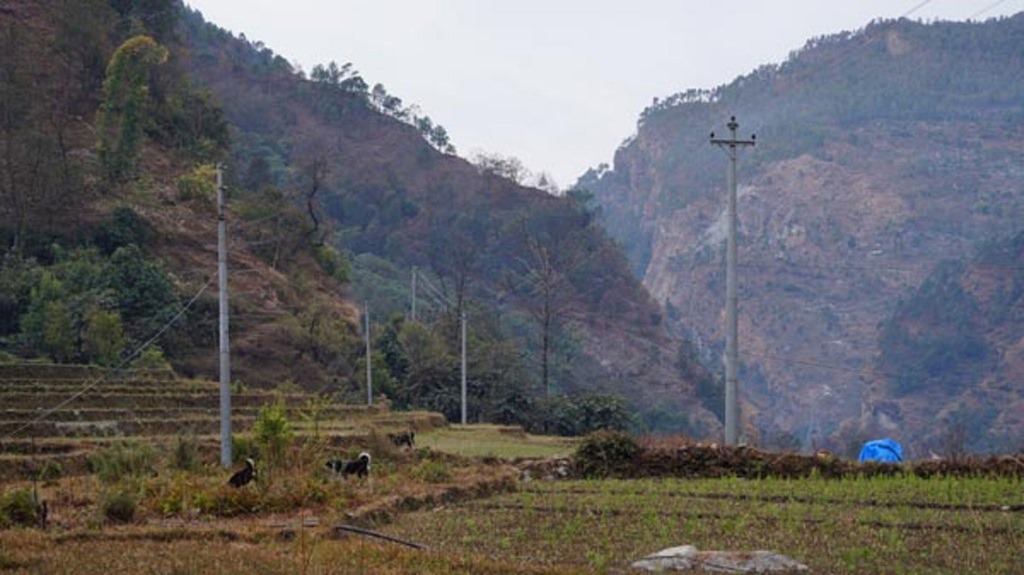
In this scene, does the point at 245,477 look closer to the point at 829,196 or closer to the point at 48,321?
the point at 48,321

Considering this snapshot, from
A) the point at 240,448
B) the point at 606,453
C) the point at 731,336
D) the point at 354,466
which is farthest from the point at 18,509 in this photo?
the point at 731,336

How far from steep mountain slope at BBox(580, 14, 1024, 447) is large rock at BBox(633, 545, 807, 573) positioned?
226 feet

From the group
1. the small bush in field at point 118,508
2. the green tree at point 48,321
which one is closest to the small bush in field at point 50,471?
the small bush in field at point 118,508

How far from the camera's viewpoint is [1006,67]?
127 metres

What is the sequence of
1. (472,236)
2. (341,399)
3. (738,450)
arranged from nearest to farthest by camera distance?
(738,450)
(341,399)
(472,236)

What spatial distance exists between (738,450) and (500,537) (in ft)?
31.4

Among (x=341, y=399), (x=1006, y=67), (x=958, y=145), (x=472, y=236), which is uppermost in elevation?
(x=1006, y=67)

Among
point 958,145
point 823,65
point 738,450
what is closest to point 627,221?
point 823,65

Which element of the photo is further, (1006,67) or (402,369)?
(1006,67)

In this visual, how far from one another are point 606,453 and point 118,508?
1104 cm

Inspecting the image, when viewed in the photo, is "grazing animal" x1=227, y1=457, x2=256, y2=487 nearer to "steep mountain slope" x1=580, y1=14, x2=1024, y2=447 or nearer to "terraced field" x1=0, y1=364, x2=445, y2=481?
"terraced field" x1=0, y1=364, x2=445, y2=481

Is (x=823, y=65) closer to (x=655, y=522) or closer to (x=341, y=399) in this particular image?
(x=341, y=399)

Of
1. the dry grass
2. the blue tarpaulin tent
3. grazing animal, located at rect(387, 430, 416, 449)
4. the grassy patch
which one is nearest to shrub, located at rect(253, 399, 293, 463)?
the grassy patch

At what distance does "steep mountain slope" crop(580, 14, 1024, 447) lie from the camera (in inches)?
3979
